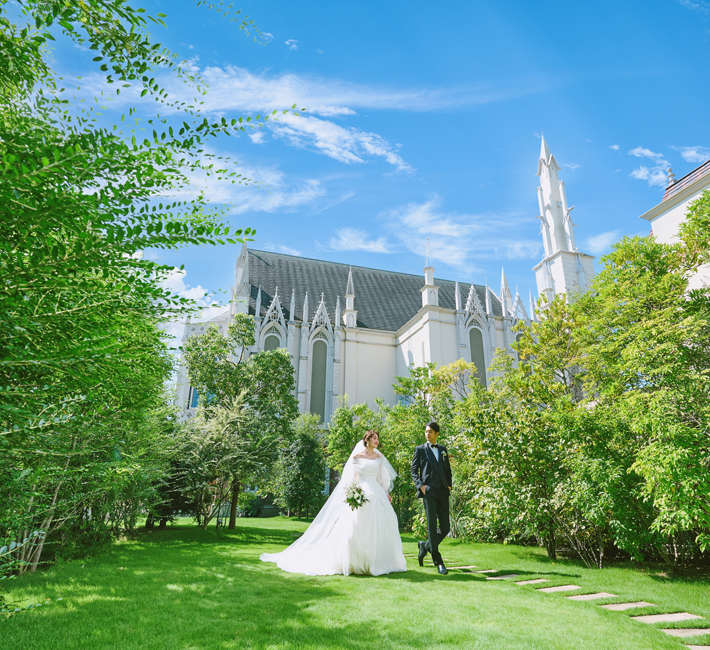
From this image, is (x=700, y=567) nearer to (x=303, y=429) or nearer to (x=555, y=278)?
(x=303, y=429)

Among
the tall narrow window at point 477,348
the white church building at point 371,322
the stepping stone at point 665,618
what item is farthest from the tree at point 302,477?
the stepping stone at point 665,618

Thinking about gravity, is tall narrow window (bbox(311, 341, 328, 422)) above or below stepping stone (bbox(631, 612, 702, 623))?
above

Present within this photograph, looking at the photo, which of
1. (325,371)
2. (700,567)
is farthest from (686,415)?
(325,371)

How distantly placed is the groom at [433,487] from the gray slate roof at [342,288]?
29036 mm

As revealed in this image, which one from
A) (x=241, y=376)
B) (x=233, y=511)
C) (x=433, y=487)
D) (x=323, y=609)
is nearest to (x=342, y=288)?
(x=241, y=376)

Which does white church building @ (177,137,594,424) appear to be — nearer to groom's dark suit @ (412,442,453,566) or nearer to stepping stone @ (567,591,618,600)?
groom's dark suit @ (412,442,453,566)

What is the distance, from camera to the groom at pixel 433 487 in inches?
278

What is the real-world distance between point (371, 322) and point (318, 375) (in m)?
7.01

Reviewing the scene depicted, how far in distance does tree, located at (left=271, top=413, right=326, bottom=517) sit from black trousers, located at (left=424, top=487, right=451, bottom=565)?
17.2 m

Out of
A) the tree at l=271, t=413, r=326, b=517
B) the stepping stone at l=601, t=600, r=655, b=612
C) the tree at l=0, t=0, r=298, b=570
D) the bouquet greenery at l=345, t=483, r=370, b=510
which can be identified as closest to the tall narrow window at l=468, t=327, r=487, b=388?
the tree at l=271, t=413, r=326, b=517

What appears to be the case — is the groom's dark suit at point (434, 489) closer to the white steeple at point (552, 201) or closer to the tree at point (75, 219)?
the tree at point (75, 219)

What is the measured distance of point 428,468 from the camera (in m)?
7.38

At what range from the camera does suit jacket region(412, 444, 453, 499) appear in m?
7.30

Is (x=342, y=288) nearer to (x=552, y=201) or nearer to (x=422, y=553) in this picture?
(x=552, y=201)
